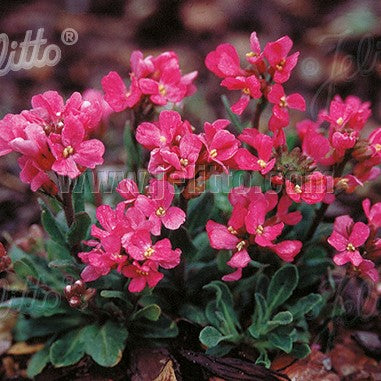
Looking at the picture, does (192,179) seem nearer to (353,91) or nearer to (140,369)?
(140,369)

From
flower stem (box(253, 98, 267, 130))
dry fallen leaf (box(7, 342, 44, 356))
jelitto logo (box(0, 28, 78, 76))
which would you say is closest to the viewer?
flower stem (box(253, 98, 267, 130))

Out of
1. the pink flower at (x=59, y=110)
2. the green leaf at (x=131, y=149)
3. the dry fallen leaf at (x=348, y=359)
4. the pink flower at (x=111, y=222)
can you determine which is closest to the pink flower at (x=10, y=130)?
the pink flower at (x=59, y=110)

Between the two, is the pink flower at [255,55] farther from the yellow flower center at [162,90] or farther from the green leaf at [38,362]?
the green leaf at [38,362]

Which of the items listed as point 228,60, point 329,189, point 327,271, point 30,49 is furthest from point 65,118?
point 30,49

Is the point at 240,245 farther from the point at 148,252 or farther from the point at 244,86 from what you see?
the point at 244,86

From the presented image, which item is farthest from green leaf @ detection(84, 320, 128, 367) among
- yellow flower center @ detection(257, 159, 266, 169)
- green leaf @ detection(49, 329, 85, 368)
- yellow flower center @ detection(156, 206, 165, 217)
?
yellow flower center @ detection(257, 159, 266, 169)

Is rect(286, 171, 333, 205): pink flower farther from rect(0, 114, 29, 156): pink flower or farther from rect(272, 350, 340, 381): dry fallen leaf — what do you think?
rect(0, 114, 29, 156): pink flower

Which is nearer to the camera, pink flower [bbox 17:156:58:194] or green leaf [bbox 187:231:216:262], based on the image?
pink flower [bbox 17:156:58:194]
